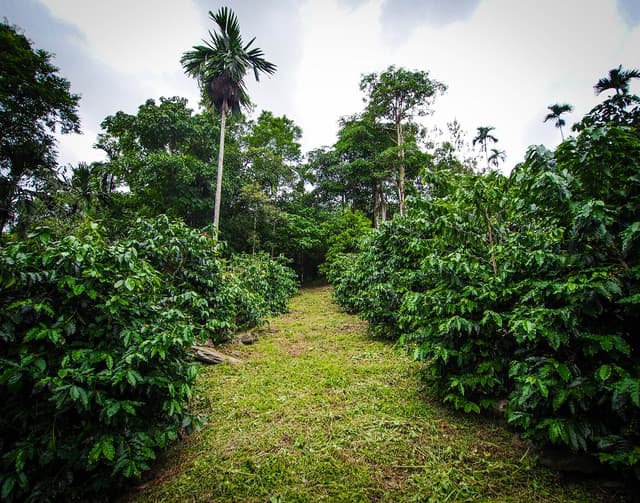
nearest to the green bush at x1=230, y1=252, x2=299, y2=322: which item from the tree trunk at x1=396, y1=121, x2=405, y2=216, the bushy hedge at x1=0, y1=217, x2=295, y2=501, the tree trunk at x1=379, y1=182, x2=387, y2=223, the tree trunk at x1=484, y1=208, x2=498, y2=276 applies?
the bushy hedge at x1=0, y1=217, x2=295, y2=501

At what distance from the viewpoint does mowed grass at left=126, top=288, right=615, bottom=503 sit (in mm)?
1804

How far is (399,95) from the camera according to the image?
15555mm

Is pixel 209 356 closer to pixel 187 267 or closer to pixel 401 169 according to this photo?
pixel 187 267

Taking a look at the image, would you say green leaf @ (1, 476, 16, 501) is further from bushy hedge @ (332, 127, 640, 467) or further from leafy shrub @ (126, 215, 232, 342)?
bushy hedge @ (332, 127, 640, 467)

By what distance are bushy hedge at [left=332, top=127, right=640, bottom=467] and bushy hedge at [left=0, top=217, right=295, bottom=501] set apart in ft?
7.77

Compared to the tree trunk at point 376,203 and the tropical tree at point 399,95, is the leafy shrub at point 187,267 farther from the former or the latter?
the tree trunk at point 376,203

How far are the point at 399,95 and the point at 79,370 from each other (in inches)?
709

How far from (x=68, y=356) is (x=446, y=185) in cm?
380

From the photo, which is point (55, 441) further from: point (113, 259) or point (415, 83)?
point (415, 83)

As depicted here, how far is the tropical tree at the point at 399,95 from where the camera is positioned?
15008 mm

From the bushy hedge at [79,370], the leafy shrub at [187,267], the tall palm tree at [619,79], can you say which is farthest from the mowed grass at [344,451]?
the tall palm tree at [619,79]

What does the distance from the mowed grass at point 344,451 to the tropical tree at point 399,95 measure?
12.8 meters

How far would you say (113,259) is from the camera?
2.08 metres

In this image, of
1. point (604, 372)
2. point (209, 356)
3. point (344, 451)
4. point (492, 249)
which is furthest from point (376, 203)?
point (604, 372)
